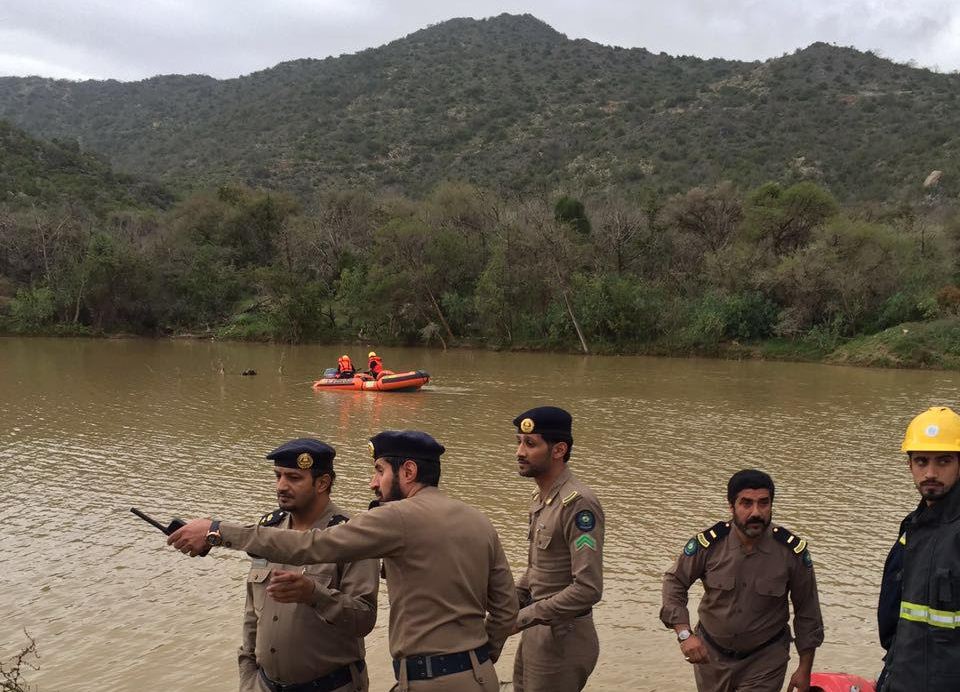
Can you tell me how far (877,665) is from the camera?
18.1 ft

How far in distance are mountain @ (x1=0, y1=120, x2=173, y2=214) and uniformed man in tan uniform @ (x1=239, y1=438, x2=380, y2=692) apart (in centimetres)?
5607

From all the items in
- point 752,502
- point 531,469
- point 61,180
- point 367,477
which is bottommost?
point 367,477

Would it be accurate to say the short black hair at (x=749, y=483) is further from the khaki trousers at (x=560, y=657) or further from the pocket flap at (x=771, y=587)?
the khaki trousers at (x=560, y=657)

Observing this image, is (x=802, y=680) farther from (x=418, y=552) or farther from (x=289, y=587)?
(x=289, y=587)

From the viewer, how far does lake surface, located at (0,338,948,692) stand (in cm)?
595

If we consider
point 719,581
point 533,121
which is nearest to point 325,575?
point 719,581

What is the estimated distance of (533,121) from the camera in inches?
3145

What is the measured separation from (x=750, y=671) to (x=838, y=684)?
65 cm

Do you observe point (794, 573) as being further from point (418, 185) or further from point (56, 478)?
point (418, 185)

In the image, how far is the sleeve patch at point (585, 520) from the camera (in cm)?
344

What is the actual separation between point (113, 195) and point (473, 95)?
44.4 metres

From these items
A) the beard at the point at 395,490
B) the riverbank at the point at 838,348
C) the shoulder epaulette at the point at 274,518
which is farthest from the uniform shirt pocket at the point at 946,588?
the riverbank at the point at 838,348

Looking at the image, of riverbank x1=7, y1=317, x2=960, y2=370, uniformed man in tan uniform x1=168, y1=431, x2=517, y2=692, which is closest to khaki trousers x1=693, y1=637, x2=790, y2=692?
uniformed man in tan uniform x1=168, y1=431, x2=517, y2=692

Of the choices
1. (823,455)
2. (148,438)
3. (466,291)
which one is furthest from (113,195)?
(823,455)
